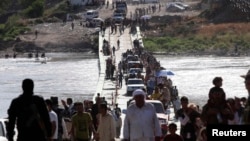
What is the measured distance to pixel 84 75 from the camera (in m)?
A: 79.0

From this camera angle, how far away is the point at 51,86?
2820 inches

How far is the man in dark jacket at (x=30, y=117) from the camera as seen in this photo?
1279 cm

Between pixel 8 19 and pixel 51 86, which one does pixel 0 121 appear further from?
pixel 8 19

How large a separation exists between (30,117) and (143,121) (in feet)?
7.07

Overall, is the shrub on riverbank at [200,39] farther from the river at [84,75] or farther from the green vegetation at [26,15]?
the green vegetation at [26,15]

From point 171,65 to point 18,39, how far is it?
33398mm

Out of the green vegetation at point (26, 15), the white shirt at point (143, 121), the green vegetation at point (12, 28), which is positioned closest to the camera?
the white shirt at point (143, 121)

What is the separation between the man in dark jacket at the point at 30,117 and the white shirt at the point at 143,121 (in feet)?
6.12

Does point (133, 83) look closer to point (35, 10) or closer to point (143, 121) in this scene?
point (143, 121)

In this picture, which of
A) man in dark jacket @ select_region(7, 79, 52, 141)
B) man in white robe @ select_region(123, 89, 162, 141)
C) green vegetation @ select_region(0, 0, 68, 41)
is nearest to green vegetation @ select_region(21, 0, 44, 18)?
green vegetation @ select_region(0, 0, 68, 41)

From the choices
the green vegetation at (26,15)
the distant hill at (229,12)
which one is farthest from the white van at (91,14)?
the distant hill at (229,12)

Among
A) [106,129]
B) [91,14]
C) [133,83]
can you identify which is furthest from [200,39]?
[106,129]

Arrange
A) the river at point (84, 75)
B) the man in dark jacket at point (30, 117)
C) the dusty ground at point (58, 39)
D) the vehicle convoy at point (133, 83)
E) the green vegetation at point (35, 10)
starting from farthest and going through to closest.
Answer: the green vegetation at point (35, 10), the dusty ground at point (58, 39), the river at point (84, 75), the vehicle convoy at point (133, 83), the man in dark jacket at point (30, 117)

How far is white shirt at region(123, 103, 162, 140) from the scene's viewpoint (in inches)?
566
